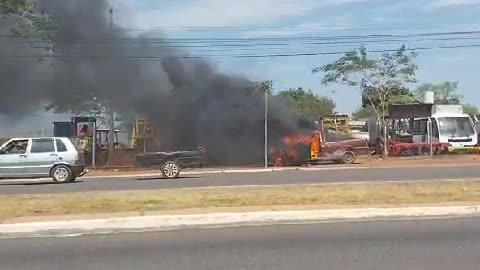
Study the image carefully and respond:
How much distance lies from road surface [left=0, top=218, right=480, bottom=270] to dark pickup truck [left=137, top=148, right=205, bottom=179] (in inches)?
578

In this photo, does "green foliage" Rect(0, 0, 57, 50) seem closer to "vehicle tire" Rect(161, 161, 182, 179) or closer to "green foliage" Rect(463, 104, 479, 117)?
"vehicle tire" Rect(161, 161, 182, 179)

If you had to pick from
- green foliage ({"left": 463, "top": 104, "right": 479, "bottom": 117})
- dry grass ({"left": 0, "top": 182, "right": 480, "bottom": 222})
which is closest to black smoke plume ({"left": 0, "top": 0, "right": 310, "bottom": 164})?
dry grass ({"left": 0, "top": 182, "right": 480, "bottom": 222})

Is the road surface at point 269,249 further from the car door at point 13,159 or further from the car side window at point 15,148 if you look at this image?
the car side window at point 15,148

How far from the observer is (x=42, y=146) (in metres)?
24.7

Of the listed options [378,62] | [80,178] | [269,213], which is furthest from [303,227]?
[378,62]

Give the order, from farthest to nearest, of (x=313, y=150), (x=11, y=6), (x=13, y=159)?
(x=11, y=6) → (x=313, y=150) → (x=13, y=159)

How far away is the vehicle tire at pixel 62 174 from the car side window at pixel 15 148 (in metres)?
1.24

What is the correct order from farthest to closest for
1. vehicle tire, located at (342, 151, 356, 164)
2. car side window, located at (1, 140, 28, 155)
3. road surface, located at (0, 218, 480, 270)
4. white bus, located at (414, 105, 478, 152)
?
white bus, located at (414, 105, 478, 152)
vehicle tire, located at (342, 151, 356, 164)
car side window, located at (1, 140, 28, 155)
road surface, located at (0, 218, 480, 270)

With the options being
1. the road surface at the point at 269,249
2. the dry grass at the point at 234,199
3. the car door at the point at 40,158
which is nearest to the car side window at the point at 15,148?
the car door at the point at 40,158

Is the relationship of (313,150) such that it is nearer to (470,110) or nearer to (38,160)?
(38,160)

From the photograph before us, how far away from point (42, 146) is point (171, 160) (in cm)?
459

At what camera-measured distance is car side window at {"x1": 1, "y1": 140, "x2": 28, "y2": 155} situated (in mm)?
24594

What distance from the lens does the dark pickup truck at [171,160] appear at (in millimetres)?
26234

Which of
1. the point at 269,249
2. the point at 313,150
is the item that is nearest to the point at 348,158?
the point at 313,150
